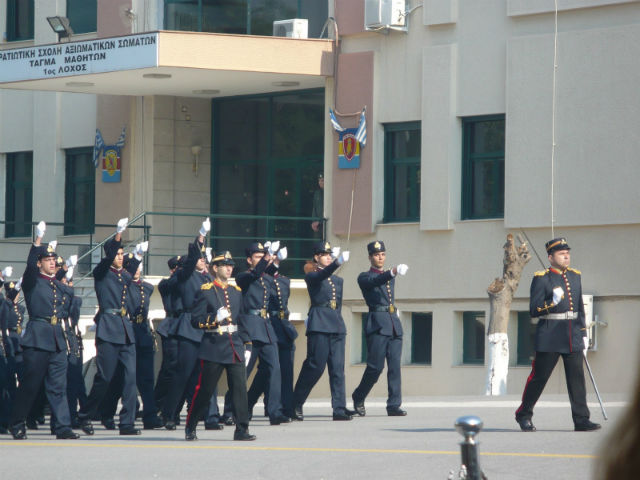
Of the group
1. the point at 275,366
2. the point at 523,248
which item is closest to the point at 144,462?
the point at 275,366

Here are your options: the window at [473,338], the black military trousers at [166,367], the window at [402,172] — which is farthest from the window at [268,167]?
the black military trousers at [166,367]

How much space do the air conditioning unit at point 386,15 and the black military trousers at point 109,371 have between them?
979cm

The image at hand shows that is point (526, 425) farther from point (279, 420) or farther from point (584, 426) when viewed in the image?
point (279, 420)

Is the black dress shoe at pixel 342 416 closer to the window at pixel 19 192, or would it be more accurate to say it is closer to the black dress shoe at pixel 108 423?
the black dress shoe at pixel 108 423

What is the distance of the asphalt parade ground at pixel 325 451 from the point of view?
919 centimetres

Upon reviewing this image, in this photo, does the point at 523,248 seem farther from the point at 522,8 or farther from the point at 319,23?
the point at 319,23

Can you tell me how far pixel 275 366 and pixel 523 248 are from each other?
690 centimetres

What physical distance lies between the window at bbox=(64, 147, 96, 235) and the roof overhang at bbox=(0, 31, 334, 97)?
10.5ft

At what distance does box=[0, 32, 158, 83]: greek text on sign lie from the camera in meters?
21.5

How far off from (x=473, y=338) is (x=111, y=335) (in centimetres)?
919

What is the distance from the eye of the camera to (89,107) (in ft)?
86.8

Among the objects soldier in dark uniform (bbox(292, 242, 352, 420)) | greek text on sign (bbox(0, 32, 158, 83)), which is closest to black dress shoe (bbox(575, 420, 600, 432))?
soldier in dark uniform (bbox(292, 242, 352, 420))

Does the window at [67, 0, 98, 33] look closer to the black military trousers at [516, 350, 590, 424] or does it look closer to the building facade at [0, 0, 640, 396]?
the building facade at [0, 0, 640, 396]

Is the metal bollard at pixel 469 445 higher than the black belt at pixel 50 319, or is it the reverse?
the metal bollard at pixel 469 445
